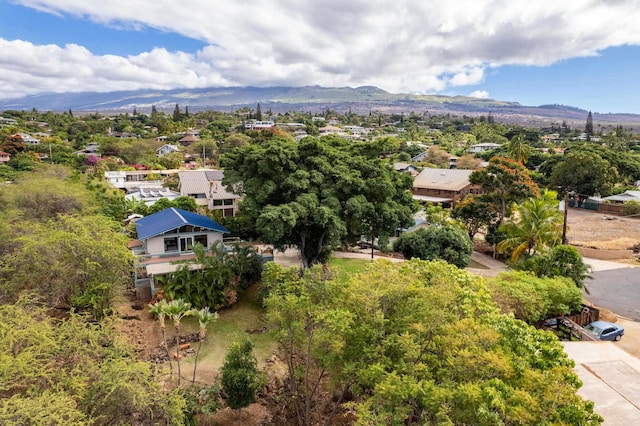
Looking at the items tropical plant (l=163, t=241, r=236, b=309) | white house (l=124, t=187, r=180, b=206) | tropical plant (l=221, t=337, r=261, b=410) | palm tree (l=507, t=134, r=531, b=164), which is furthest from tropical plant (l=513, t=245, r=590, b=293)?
palm tree (l=507, t=134, r=531, b=164)

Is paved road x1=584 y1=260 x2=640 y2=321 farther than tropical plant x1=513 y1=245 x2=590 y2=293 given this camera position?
Yes

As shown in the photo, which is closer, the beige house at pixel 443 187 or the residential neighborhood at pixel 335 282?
the residential neighborhood at pixel 335 282

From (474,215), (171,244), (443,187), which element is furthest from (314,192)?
(443,187)

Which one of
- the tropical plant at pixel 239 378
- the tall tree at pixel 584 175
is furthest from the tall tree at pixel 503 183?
the tall tree at pixel 584 175

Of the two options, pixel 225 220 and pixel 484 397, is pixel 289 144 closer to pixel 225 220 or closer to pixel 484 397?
pixel 225 220

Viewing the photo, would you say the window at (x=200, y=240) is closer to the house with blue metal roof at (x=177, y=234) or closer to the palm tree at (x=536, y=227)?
the house with blue metal roof at (x=177, y=234)

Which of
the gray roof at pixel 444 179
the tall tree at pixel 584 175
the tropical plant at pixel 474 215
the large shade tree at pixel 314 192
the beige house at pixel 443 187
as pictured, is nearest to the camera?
the large shade tree at pixel 314 192

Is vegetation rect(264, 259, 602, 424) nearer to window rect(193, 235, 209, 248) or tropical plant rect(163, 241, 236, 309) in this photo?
tropical plant rect(163, 241, 236, 309)
